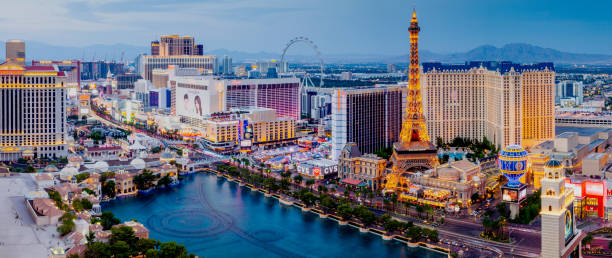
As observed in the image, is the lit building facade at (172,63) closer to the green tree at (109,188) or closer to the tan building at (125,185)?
the tan building at (125,185)

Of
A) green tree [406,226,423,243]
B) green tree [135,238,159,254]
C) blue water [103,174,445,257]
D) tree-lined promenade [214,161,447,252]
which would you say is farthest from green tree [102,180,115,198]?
green tree [406,226,423,243]

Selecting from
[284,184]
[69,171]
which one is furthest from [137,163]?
[284,184]

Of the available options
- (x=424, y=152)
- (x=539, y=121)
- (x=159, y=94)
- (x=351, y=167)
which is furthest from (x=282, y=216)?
(x=159, y=94)

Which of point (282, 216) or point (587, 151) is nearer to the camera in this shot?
point (282, 216)

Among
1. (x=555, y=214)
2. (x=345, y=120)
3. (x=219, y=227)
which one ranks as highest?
(x=345, y=120)

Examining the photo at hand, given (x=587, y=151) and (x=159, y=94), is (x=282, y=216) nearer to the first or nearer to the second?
(x=587, y=151)
